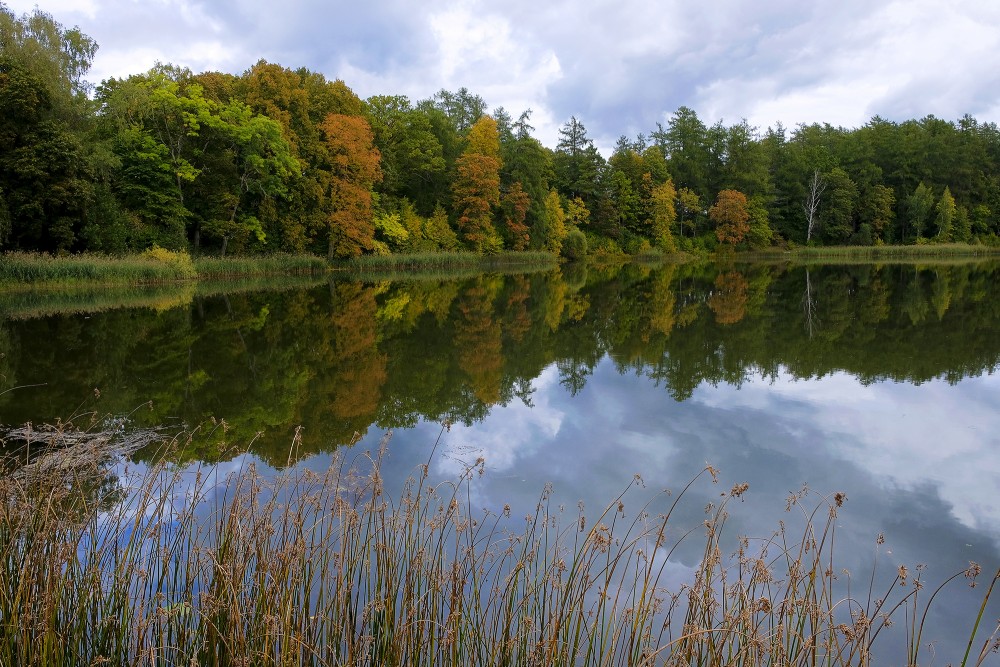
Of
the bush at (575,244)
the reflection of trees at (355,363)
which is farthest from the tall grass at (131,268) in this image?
the bush at (575,244)

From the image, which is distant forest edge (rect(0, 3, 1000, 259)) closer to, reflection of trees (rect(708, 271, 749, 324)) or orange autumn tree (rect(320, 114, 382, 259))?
orange autumn tree (rect(320, 114, 382, 259))

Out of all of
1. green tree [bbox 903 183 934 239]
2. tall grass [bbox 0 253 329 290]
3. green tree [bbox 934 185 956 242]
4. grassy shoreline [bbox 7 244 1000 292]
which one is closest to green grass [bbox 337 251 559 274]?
grassy shoreline [bbox 7 244 1000 292]

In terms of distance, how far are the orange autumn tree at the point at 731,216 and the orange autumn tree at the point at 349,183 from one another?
105 feet

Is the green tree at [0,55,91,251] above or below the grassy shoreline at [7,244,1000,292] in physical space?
above

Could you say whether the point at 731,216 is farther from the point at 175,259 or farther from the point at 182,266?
the point at 175,259

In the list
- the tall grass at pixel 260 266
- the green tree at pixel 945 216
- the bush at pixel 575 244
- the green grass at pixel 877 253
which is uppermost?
the green tree at pixel 945 216

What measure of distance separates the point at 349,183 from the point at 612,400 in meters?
28.0

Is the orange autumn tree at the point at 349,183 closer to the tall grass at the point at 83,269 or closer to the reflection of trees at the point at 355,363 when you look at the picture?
the tall grass at the point at 83,269

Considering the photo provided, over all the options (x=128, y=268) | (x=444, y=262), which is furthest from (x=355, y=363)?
(x=444, y=262)

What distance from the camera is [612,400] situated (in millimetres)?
7523

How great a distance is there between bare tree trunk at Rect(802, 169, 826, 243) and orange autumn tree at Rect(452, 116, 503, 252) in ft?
100

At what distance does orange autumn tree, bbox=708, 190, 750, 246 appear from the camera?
52.0 meters

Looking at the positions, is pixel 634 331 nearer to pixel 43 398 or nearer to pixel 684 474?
pixel 684 474

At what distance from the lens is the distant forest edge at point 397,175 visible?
22484 millimetres
